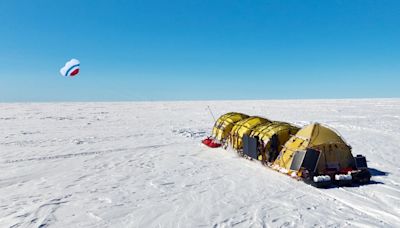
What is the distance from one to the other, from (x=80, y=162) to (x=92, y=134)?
35.5ft

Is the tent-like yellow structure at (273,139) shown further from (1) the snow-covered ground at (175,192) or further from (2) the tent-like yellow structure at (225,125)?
(2) the tent-like yellow structure at (225,125)

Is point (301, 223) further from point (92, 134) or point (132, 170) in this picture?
point (92, 134)

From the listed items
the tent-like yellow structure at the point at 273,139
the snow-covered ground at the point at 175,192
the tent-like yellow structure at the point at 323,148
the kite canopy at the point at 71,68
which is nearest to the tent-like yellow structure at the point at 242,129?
the snow-covered ground at the point at 175,192

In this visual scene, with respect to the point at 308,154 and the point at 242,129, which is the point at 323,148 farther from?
the point at 242,129

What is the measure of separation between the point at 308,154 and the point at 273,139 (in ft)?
8.06

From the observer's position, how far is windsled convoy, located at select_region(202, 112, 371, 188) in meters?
11.5

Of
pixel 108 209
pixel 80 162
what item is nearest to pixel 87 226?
pixel 108 209

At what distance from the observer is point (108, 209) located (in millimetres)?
9453

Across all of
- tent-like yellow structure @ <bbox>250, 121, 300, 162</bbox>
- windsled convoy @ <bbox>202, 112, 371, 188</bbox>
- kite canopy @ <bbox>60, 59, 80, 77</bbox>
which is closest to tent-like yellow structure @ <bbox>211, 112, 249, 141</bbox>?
windsled convoy @ <bbox>202, 112, 371, 188</bbox>

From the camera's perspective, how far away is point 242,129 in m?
16.9

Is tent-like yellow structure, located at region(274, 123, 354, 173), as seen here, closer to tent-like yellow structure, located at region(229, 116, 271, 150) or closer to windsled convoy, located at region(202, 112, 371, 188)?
windsled convoy, located at region(202, 112, 371, 188)

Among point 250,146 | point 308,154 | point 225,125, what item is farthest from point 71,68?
point 308,154

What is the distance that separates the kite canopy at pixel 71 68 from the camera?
21348 mm

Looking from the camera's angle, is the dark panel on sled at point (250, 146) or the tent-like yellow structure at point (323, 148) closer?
the tent-like yellow structure at point (323, 148)
